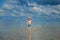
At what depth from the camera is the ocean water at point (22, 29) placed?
12.6ft

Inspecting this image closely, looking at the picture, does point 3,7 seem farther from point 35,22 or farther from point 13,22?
point 35,22

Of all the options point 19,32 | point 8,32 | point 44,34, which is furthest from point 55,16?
point 8,32

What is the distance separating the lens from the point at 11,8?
3.97 metres

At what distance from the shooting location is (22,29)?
4027mm

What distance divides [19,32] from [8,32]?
1.13 feet

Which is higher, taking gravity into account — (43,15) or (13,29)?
(43,15)

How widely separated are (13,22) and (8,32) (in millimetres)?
329

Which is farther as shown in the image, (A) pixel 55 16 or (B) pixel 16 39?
(A) pixel 55 16

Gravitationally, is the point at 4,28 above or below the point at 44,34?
above

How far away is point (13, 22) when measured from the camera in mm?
3881

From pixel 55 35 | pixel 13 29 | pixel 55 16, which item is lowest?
pixel 55 35

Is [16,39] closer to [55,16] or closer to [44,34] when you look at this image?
[44,34]

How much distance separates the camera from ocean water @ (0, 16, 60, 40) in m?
3.85

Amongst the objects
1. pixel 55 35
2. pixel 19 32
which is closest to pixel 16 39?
pixel 19 32
